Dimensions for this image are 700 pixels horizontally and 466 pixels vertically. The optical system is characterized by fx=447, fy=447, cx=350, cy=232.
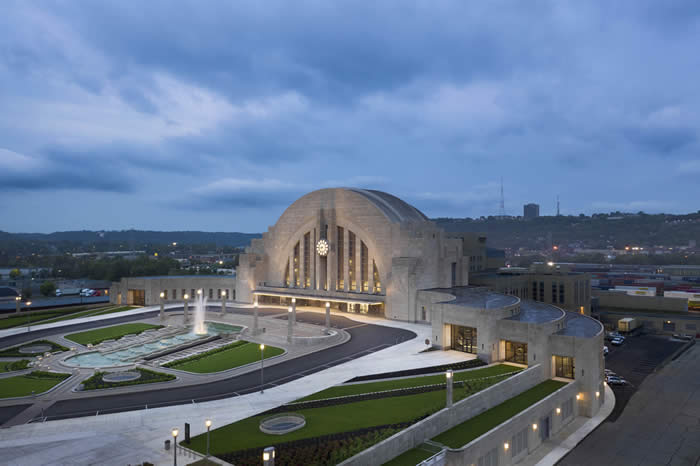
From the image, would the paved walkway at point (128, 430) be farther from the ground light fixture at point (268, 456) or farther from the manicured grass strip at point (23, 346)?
the manicured grass strip at point (23, 346)

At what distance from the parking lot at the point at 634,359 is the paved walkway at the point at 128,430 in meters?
24.9

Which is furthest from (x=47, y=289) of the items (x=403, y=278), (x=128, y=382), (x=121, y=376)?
(x=403, y=278)

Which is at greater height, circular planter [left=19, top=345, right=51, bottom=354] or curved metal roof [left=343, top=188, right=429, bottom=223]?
curved metal roof [left=343, top=188, right=429, bottom=223]

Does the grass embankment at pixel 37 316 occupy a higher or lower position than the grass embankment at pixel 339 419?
higher

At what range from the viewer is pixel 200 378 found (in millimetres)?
38625

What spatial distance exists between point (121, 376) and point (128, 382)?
2292 mm

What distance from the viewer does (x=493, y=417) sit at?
30484 mm

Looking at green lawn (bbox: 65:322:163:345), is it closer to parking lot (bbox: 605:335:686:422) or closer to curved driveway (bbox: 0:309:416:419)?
curved driveway (bbox: 0:309:416:419)

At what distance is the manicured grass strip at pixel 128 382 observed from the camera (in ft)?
119

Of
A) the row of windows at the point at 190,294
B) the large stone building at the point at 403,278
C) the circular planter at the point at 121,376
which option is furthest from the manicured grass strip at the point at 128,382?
the row of windows at the point at 190,294

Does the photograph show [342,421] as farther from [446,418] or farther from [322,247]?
[322,247]

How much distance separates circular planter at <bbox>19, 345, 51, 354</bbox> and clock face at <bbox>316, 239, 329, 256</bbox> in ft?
134

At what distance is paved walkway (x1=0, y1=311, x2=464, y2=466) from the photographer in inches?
953

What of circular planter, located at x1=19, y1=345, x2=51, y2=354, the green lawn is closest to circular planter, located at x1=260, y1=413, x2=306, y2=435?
the green lawn
